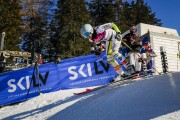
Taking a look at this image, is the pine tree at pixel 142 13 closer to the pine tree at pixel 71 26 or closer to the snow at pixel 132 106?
the pine tree at pixel 71 26

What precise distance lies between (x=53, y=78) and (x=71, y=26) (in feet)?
69.3

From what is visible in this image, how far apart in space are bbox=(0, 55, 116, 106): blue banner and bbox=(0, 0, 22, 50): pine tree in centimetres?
1601

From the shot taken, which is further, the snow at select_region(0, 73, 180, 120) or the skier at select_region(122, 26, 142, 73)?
the skier at select_region(122, 26, 142, 73)

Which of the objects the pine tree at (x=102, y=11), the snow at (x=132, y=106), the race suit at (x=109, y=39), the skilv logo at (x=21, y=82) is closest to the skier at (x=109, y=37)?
the race suit at (x=109, y=39)

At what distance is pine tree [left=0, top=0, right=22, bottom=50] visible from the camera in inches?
1061

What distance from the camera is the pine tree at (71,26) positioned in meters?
32.5

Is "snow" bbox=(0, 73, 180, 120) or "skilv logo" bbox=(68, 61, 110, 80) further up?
"skilv logo" bbox=(68, 61, 110, 80)

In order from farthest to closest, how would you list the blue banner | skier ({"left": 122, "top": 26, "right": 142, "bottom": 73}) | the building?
1. the building
2. the blue banner
3. skier ({"left": 122, "top": 26, "right": 142, "bottom": 73})

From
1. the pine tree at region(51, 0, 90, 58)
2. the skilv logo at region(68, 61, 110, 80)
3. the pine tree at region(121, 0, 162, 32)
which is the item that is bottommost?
the skilv logo at region(68, 61, 110, 80)

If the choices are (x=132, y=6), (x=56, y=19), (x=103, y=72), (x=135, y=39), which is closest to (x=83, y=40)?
(x=56, y=19)

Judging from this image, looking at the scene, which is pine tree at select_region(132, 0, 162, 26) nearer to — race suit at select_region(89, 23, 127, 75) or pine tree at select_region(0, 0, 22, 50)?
pine tree at select_region(0, 0, 22, 50)

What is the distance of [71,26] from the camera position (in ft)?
109

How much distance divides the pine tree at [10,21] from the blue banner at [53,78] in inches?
630

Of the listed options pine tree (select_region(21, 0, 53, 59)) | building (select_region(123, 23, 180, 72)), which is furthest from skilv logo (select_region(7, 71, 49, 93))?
pine tree (select_region(21, 0, 53, 59))
